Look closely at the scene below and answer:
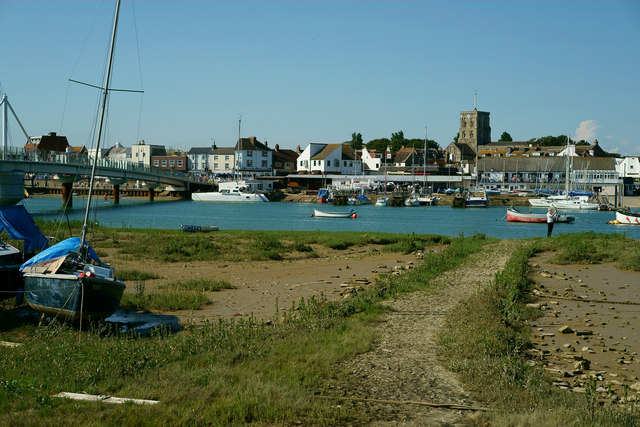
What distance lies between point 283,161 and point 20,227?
13274cm

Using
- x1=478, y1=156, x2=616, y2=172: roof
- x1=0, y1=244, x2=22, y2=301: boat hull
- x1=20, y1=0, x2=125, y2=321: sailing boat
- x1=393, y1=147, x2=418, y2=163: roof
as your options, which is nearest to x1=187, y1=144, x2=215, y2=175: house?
x1=393, y1=147, x2=418, y2=163: roof

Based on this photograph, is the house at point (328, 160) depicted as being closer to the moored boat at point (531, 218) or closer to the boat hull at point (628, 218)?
the moored boat at point (531, 218)

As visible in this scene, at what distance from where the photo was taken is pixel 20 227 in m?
23.6

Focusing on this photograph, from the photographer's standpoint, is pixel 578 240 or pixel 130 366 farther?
pixel 578 240

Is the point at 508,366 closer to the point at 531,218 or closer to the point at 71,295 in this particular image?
the point at 71,295

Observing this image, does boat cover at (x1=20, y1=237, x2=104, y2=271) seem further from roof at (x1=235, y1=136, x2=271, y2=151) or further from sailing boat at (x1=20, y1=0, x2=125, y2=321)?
roof at (x1=235, y1=136, x2=271, y2=151)

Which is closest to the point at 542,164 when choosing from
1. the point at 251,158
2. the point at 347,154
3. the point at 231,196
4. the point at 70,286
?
the point at 347,154

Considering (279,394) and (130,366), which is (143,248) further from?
(279,394)

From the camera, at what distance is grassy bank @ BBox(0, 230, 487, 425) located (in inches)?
376

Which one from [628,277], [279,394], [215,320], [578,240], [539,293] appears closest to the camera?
[279,394]

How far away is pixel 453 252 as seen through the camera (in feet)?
104

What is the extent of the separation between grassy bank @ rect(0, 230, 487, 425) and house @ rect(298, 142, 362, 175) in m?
123

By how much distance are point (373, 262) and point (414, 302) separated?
12.2m

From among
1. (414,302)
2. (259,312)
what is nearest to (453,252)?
(414,302)
